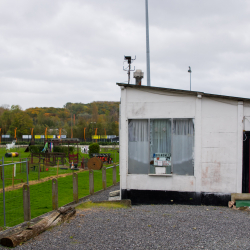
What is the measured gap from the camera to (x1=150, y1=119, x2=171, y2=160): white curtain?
29.0 ft

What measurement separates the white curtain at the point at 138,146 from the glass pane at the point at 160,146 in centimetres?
18

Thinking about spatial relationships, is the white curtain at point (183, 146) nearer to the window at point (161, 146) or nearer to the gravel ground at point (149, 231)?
the window at point (161, 146)

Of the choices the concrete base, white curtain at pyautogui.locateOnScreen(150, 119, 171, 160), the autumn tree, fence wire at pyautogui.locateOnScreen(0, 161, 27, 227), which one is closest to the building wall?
the concrete base

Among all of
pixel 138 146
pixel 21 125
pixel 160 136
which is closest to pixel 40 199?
pixel 138 146

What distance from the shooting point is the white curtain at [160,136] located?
8844 mm

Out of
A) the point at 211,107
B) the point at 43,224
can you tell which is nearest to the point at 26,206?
the point at 43,224

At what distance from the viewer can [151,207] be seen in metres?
8.14

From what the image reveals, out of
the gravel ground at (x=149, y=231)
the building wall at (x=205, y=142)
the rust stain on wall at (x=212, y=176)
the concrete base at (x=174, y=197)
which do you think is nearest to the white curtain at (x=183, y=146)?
the building wall at (x=205, y=142)

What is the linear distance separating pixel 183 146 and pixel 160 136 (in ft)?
2.48

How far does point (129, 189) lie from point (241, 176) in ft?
10.8

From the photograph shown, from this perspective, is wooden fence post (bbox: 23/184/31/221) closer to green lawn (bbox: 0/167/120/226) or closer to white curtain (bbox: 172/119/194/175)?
green lawn (bbox: 0/167/120/226)

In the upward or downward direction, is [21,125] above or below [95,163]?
above

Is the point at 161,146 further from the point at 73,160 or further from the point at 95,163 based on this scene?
the point at 73,160

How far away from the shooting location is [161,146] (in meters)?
8.87
